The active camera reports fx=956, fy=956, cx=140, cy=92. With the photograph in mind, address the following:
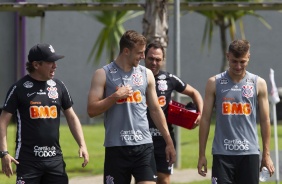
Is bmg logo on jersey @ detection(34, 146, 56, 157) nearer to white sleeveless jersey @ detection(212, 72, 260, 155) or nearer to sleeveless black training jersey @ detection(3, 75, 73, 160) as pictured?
sleeveless black training jersey @ detection(3, 75, 73, 160)

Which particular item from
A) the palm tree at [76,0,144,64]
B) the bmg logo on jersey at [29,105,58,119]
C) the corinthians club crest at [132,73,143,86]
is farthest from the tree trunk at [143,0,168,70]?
the palm tree at [76,0,144,64]

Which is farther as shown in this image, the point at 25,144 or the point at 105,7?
the point at 105,7

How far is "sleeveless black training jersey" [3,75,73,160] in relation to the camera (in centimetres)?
880

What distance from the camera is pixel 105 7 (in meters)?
16.6

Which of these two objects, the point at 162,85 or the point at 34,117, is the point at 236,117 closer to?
the point at 34,117

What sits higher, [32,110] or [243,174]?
[32,110]

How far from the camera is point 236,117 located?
29.3ft

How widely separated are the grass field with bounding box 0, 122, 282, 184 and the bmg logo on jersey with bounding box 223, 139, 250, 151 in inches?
214

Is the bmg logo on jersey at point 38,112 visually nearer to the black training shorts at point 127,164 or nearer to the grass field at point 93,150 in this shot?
the black training shorts at point 127,164

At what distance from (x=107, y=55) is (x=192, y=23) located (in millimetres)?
3514

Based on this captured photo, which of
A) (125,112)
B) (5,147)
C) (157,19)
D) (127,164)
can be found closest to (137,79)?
(125,112)

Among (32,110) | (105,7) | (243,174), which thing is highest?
(105,7)

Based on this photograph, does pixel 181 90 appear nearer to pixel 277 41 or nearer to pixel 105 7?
pixel 105 7

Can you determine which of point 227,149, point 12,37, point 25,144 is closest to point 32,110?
point 25,144
